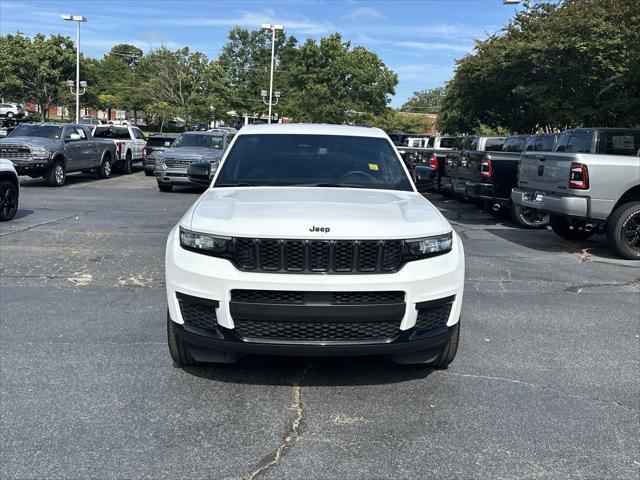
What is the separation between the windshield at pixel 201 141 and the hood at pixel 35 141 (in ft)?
11.1

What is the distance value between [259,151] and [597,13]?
15.9 meters

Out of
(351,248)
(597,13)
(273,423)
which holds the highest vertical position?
(597,13)

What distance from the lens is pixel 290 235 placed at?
355 cm

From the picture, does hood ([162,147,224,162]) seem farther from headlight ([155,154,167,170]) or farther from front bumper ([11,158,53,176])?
front bumper ([11,158,53,176])

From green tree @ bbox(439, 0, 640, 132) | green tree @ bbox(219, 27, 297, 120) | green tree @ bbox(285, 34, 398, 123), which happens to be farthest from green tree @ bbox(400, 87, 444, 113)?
green tree @ bbox(439, 0, 640, 132)

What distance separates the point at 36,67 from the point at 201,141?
3779 cm

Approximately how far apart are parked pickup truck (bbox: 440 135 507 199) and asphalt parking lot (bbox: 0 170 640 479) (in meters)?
6.87

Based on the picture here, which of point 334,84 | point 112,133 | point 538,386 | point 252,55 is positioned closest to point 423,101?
point 252,55

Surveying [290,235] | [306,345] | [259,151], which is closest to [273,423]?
[306,345]

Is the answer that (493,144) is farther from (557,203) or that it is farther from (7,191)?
(7,191)

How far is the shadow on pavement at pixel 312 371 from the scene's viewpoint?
413cm

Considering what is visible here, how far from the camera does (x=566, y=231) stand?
10695 mm

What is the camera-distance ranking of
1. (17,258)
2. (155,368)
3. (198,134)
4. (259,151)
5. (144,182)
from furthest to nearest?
(144,182), (198,134), (17,258), (259,151), (155,368)

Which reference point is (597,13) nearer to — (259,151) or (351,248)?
(259,151)
